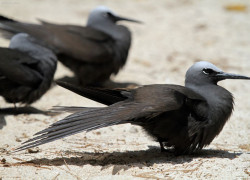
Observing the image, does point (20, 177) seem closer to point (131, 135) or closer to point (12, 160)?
point (12, 160)

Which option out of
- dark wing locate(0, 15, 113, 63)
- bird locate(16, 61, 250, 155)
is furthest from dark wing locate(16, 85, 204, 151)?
dark wing locate(0, 15, 113, 63)

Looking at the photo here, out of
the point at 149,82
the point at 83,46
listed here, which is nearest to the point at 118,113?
the point at 83,46

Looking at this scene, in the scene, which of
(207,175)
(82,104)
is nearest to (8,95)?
(82,104)

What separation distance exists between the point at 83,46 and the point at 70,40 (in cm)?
25

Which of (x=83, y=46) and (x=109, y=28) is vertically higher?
(x=109, y=28)

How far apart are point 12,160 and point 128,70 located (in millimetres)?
4794

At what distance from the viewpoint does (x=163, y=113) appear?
405 centimetres

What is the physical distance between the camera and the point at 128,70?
8.51 m

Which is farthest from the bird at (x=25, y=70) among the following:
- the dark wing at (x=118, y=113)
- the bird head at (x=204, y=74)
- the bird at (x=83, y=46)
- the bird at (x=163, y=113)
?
the bird head at (x=204, y=74)

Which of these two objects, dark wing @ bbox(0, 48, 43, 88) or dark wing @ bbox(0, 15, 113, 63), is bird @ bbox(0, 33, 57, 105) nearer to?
dark wing @ bbox(0, 48, 43, 88)

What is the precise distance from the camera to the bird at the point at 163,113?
387cm

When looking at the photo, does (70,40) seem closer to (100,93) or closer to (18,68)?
(18,68)

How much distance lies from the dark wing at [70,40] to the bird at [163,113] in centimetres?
295

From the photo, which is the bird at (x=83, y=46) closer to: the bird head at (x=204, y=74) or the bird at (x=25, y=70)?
the bird at (x=25, y=70)
